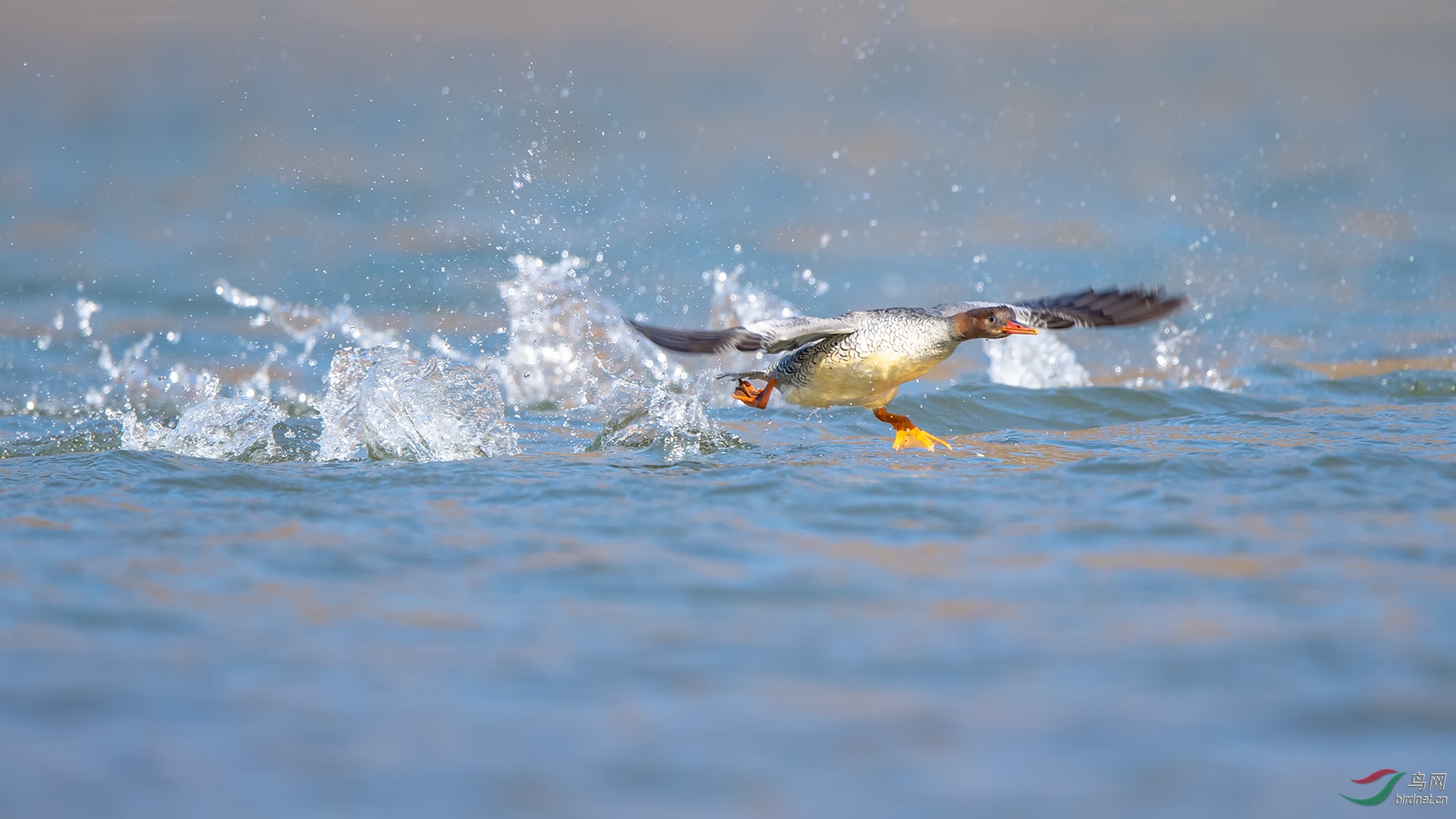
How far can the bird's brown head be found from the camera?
6.50 m

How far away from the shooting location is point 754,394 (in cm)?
697

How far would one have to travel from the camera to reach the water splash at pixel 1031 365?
9344 mm

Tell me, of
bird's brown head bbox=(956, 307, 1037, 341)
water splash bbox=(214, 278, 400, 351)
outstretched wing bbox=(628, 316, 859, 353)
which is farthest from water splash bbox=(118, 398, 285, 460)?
water splash bbox=(214, 278, 400, 351)

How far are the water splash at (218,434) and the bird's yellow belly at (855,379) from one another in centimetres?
247

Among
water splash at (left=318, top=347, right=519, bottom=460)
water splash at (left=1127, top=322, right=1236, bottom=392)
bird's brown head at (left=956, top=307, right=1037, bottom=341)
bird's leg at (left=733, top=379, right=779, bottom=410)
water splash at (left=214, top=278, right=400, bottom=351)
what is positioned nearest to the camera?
water splash at (left=318, top=347, right=519, bottom=460)

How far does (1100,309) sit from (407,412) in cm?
322

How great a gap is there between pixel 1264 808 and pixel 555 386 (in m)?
6.26

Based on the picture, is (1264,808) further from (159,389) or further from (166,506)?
(159,389)

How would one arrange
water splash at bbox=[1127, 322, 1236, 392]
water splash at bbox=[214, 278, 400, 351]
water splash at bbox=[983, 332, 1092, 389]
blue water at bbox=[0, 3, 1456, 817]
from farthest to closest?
water splash at bbox=[214, 278, 400, 351] < water splash at bbox=[1127, 322, 1236, 392] < water splash at bbox=[983, 332, 1092, 389] < blue water at bbox=[0, 3, 1456, 817]

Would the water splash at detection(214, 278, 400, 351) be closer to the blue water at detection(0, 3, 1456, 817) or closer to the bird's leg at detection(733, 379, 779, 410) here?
→ the blue water at detection(0, 3, 1456, 817)

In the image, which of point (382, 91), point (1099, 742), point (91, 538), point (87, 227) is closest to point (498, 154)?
point (382, 91)

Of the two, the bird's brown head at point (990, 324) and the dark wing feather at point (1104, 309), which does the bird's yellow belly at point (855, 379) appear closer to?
the bird's brown head at point (990, 324)

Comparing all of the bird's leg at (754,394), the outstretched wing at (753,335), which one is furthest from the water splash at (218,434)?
the bird's leg at (754,394)

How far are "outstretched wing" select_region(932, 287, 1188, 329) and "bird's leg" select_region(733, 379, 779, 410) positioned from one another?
3.08 ft
